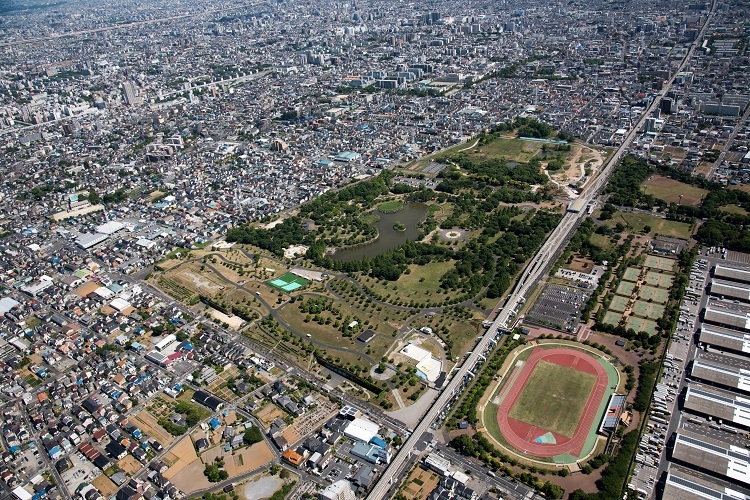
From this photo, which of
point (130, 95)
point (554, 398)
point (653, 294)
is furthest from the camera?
point (130, 95)

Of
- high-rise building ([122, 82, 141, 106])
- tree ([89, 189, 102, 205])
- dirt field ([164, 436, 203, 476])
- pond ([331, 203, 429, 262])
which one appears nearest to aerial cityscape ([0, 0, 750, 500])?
dirt field ([164, 436, 203, 476])

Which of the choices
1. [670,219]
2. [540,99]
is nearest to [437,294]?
A: [670,219]

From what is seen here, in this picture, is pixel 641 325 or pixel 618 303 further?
pixel 618 303

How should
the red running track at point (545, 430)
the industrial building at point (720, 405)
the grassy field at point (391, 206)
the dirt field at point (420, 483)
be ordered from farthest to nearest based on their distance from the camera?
1. the grassy field at point (391, 206)
2. the industrial building at point (720, 405)
3. the red running track at point (545, 430)
4. the dirt field at point (420, 483)

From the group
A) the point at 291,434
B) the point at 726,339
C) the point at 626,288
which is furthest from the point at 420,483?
the point at 626,288

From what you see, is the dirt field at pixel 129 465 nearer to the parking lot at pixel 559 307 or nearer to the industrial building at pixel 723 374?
the parking lot at pixel 559 307

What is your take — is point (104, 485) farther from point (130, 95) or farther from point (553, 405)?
point (130, 95)

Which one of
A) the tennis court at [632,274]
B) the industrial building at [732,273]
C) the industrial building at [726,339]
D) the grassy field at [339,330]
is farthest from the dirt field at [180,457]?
the industrial building at [732,273]
